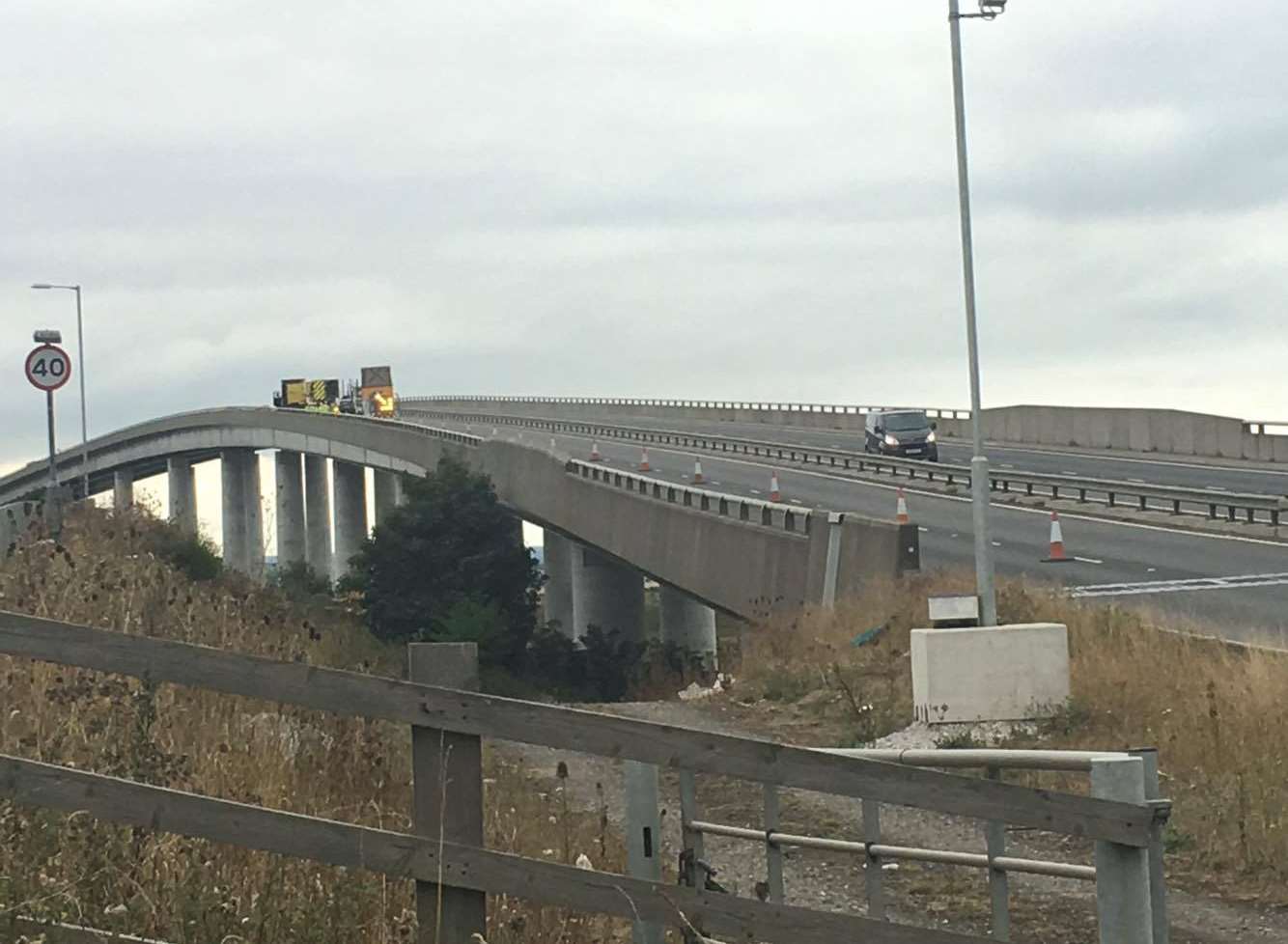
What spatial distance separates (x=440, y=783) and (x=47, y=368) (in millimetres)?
19779

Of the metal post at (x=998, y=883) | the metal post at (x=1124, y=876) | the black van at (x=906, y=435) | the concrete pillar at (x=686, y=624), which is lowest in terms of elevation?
the concrete pillar at (x=686, y=624)

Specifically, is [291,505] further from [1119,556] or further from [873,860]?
[873,860]

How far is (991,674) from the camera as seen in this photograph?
18.0 metres

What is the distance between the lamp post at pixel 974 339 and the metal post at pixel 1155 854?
40.7ft

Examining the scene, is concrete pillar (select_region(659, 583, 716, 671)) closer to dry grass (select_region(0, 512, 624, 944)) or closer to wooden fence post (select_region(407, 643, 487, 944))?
dry grass (select_region(0, 512, 624, 944))

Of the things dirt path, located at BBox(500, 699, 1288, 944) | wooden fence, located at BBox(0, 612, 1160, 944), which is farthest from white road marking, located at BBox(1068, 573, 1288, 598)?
wooden fence, located at BBox(0, 612, 1160, 944)

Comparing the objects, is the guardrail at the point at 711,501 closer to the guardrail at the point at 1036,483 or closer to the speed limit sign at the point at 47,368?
the guardrail at the point at 1036,483

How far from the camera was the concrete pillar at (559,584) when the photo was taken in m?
Answer: 65.1

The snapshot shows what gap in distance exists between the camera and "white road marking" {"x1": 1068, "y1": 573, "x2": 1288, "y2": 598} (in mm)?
28672

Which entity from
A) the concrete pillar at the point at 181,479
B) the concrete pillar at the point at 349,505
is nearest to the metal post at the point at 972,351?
the concrete pillar at the point at 349,505

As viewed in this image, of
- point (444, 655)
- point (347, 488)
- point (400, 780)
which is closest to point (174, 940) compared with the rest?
point (444, 655)

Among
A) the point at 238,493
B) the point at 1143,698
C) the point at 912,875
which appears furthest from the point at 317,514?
the point at 912,875

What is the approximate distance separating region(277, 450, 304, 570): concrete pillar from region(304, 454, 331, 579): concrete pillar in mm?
437

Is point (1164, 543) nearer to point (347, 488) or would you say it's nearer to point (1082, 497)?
point (1082, 497)
